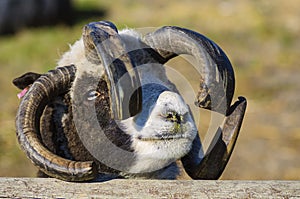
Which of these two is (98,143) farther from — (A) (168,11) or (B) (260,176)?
(A) (168,11)

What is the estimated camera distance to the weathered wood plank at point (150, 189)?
394 centimetres

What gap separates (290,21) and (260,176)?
10512mm

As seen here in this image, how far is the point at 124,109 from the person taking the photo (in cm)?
396

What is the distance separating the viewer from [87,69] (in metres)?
4.49

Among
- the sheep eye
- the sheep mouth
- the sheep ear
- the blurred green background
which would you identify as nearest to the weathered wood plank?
the sheep mouth

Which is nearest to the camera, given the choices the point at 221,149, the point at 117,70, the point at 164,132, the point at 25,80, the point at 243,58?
the point at 117,70

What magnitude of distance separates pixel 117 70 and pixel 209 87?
20.9 inches

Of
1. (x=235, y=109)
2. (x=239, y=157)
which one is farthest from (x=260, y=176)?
(x=235, y=109)

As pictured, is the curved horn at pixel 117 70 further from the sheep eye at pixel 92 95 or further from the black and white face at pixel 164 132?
the sheep eye at pixel 92 95

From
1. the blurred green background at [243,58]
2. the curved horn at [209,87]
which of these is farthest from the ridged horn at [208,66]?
the blurred green background at [243,58]

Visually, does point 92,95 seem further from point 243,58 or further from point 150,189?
point 243,58

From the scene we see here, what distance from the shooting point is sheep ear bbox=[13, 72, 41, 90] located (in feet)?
15.4

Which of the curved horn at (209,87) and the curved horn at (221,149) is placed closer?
the curved horn at (209,87)

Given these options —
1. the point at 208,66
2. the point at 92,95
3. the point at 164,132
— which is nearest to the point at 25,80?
the point at 92,95
